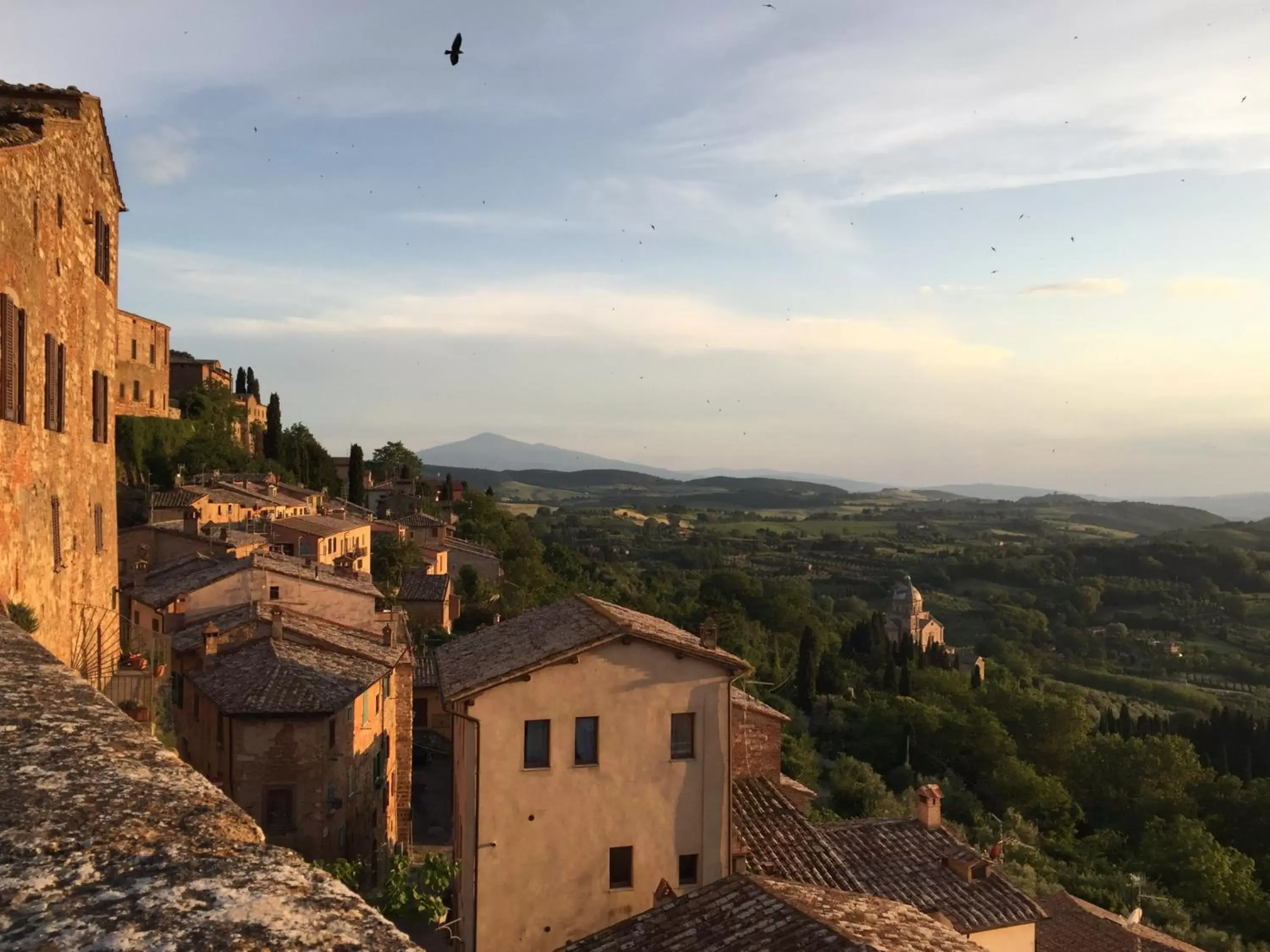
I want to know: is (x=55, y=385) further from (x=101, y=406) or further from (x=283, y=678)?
(x=283, y=678)

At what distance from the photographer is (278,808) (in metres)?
21.6

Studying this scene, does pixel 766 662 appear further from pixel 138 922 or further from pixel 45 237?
pixel 138 922

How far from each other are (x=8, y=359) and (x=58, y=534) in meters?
2.30

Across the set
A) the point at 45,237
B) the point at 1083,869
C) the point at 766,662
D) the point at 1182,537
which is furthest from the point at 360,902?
the point at 1182,537

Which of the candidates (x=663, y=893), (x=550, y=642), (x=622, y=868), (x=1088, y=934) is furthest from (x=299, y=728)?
(x=1088, y=934)

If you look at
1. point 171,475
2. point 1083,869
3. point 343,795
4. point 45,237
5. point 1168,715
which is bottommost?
point 1168,715

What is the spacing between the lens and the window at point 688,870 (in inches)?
623

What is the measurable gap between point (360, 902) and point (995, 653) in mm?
110708

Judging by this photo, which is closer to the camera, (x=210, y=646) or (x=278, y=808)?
(x=278, y=808)

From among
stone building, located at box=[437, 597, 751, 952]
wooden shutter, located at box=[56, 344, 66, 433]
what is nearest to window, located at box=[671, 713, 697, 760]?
stone building, located at box=[437, 597, 751, 952]

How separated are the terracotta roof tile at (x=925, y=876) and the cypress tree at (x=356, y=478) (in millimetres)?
60823

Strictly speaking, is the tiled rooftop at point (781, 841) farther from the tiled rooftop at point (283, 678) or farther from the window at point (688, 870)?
the tiled rooftop at point (283, 678)

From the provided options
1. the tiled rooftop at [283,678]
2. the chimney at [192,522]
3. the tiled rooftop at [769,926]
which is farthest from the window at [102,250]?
the chimney at [192,522]

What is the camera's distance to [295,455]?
7306cm
